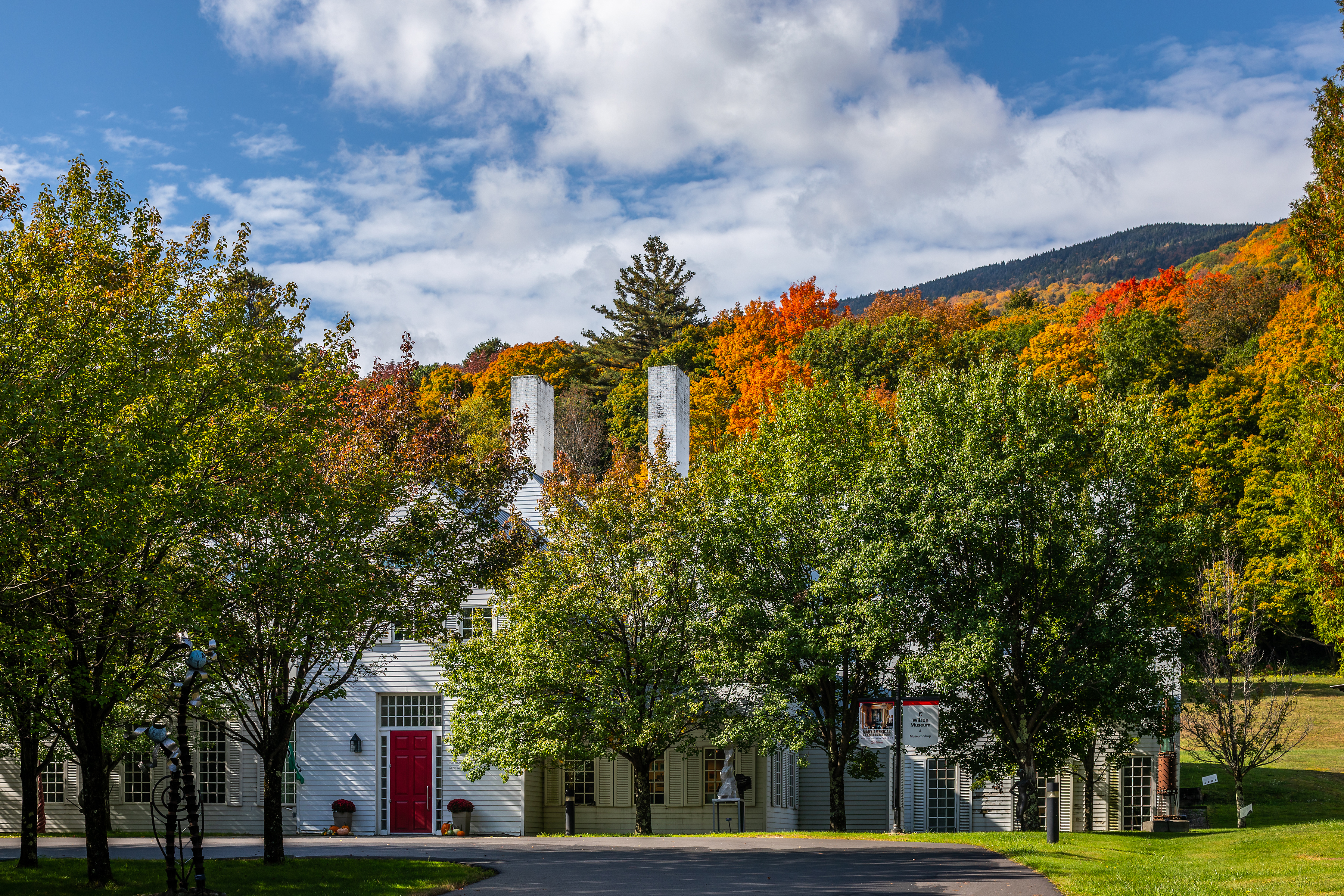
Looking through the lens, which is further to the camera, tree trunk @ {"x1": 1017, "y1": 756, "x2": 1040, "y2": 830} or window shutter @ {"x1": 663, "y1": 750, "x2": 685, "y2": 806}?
window shutter @ {"x1": 663, "y1": 750, "x2": 685, "y2": 806}

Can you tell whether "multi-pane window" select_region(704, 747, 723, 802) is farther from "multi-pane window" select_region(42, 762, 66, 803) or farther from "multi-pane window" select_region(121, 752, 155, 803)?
"multi-pane window" select_region(42, 762, 66, 803)

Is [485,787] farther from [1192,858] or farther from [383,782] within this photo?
[1192,858]

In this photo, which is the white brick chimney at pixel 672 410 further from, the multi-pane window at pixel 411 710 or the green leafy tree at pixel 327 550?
the green leafy tree at pixel 327 550

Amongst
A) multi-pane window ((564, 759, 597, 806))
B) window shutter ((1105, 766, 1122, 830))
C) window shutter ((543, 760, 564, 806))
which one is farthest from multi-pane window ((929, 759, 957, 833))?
window shutter ((543, 760, 564, 806))

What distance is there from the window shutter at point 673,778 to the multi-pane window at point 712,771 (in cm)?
52

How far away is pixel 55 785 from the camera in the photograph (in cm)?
2770

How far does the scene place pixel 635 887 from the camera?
1267cm

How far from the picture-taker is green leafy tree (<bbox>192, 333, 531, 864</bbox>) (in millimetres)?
15531

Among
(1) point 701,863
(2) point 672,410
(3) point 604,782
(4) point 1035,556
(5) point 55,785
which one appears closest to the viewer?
(1) point 701,863

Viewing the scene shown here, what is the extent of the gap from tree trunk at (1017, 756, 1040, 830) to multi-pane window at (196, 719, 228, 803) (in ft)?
58.0

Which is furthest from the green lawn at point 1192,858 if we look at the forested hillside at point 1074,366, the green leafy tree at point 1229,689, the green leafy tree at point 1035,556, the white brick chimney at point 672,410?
the white brick chimney at point 672,410

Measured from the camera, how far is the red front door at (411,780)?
26328mm

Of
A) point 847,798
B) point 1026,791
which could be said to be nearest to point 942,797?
point 847,798

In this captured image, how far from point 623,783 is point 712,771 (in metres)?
2.08
